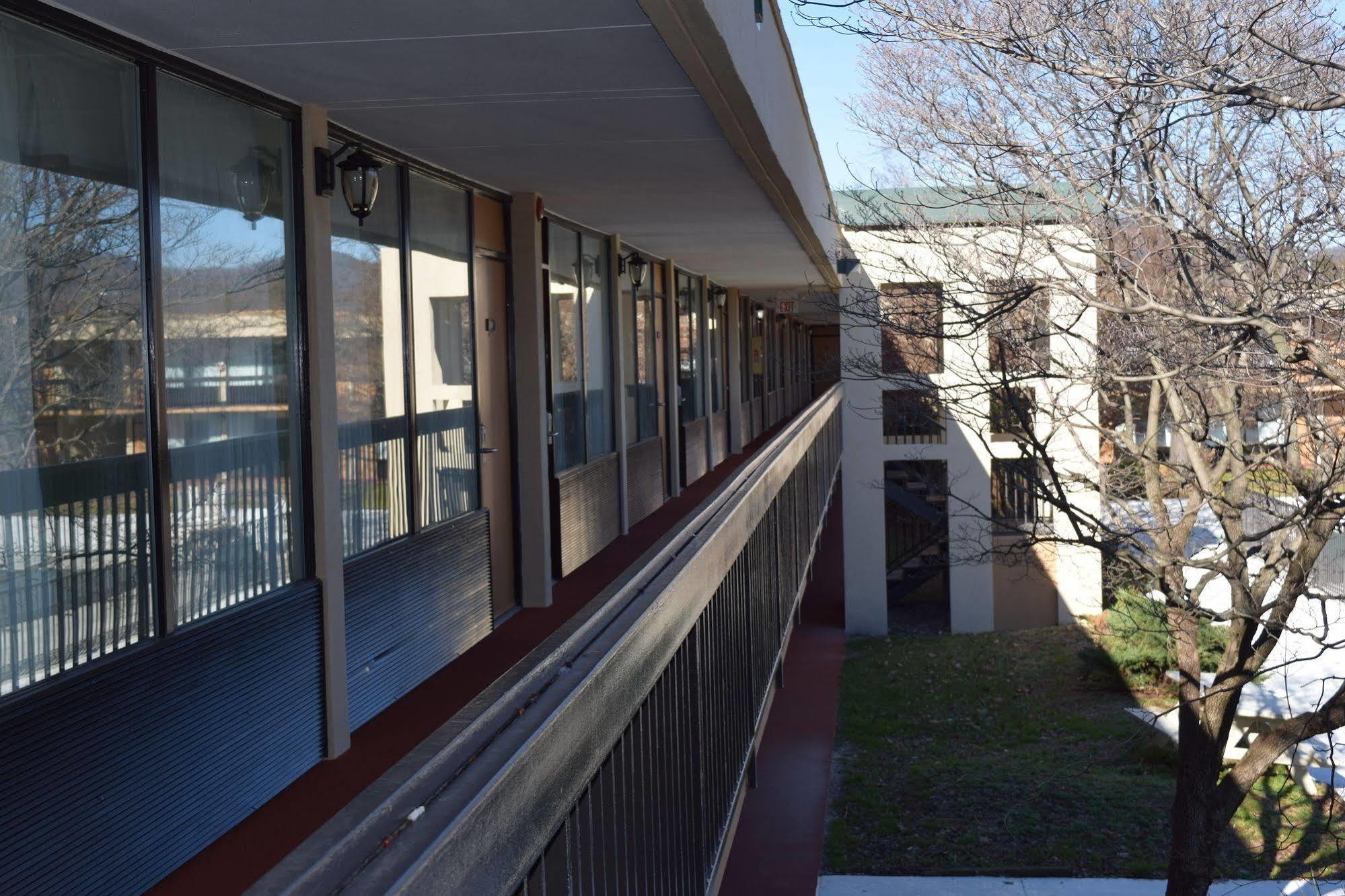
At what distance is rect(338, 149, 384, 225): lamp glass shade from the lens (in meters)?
5.82

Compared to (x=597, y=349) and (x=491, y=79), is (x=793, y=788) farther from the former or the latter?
(x=491, y=79)

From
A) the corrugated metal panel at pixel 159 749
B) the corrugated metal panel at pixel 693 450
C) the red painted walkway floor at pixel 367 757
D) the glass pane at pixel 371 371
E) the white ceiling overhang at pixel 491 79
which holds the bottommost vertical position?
the red painted walkway floor at pixel 367 757

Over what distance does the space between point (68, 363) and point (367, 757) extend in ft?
7.58

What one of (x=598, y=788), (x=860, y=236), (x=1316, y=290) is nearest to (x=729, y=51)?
(x=598, y=788)

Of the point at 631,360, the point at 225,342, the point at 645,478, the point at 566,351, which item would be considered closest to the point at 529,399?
the point at 566,351

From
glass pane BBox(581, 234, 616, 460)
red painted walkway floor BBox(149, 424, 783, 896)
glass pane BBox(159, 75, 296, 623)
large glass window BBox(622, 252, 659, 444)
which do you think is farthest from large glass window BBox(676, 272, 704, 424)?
glass pane BBox(159, 75, 296, 623)

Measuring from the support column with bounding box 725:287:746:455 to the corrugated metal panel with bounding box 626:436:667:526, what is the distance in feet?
21.3

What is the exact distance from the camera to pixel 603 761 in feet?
7.60

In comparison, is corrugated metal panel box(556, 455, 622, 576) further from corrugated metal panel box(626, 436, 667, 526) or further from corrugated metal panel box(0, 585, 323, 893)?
corrugated metal panel box(0, 585, 323, 893)

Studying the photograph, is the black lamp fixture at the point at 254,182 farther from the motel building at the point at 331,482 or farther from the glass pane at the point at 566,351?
the glass pane at the point at 566,351

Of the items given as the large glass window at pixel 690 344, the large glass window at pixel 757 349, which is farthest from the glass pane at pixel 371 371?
the large glass window at pixel 757 349

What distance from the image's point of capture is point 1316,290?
7.50m

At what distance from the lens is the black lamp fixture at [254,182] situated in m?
5.07

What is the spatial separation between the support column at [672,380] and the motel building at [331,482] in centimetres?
624
